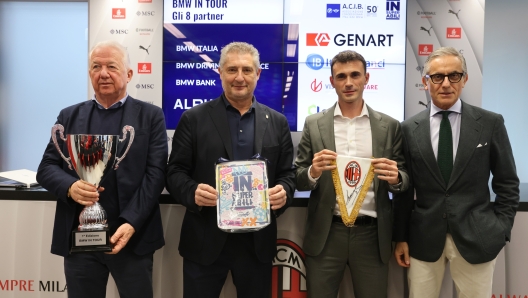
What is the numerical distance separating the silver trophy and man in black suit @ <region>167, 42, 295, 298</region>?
309mm

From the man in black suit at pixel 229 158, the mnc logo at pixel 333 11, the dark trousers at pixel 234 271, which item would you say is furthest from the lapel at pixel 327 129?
the mnc logo at pixel 333 11

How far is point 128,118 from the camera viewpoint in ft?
7.22

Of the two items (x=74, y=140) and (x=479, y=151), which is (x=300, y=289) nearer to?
(x=479, y=151)

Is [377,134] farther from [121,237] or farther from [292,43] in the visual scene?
[292,43]

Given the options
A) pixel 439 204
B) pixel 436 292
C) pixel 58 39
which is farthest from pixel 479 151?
pixel 58 39

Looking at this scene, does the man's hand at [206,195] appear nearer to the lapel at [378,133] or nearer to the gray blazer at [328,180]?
the gray blazer at [328,180]

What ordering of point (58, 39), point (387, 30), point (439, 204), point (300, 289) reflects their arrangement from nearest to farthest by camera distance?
point (439, 204) → point (300, 289) → point (387, 30) → point (58, 39)

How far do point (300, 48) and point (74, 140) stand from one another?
288 cm

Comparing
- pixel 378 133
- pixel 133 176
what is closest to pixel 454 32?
pixel 378 133

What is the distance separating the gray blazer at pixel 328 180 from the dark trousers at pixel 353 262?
0.04 meters

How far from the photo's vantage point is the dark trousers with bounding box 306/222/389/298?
223 cm

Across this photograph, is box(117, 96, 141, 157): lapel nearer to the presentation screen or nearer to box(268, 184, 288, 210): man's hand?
box(268, 184, 288, 210): man's hand

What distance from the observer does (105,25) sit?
4520 millimetres

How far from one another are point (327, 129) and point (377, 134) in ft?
0.82
